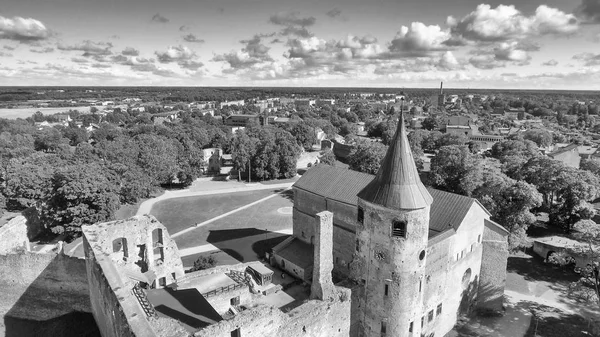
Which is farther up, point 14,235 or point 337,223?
point 337,223

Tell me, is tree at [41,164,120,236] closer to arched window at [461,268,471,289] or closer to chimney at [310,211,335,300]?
chimney at [310,211,335,300]

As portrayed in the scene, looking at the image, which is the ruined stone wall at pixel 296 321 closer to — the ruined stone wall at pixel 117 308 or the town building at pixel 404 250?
the town building at pixel 404 250

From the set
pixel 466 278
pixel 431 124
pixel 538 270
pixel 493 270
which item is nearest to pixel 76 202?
pixel 466 278

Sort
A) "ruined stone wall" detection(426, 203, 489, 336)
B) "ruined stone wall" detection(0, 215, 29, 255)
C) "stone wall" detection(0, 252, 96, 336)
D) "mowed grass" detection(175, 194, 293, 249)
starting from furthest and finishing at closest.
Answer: "mowed grass" detection(175, 194, 293, 249) < "ruined stone wall" detection(0, 215, 29, 255) < "stone wall" detection(0, 252, 96, 336) < "ruined stone wall" detection(426, 203, 489, 336)

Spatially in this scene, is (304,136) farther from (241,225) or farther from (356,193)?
(356,193)

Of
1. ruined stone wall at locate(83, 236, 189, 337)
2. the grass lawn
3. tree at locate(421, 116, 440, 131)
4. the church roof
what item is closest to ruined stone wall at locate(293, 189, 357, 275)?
the church roof

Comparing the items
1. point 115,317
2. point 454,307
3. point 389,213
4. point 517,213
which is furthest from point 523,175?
point 115,317

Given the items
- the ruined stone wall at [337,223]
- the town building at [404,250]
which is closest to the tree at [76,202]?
the town building at [404,250]
